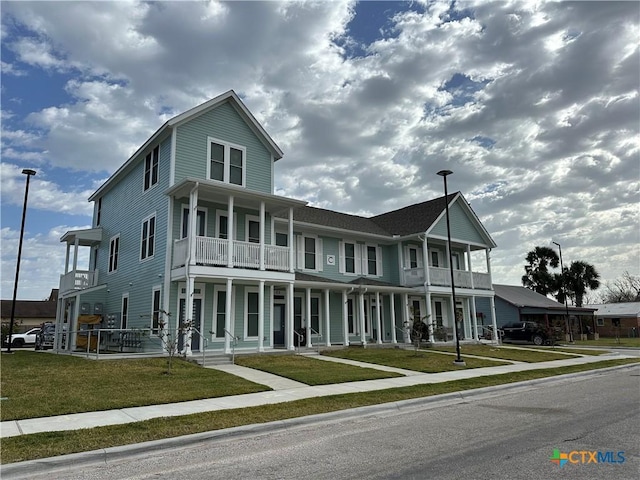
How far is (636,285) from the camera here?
89.8 m

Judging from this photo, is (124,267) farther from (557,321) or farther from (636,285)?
(636,285)

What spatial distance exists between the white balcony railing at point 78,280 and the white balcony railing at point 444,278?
16.7m

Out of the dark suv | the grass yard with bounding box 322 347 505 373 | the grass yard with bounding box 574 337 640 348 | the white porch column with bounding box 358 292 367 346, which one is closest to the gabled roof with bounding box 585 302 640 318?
the grass yard with bounding box 574 337 640 348

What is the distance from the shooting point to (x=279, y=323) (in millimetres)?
21688

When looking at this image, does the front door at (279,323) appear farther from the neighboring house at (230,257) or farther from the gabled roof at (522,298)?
the gabled roof at (522,298)

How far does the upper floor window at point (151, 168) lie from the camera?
65.9ft

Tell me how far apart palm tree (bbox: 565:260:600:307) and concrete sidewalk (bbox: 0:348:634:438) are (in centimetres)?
3919

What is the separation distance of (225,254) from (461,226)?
17.0m

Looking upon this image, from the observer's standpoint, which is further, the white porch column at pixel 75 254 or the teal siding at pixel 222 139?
the white porch column at pixel 75 254

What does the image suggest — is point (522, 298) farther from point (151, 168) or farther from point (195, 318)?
point (151, 168)

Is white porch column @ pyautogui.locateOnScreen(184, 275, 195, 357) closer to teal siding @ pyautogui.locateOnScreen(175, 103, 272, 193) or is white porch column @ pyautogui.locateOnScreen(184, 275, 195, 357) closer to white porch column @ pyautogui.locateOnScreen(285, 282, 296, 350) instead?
white porch column @ pyautogui.locateOnScreen(285, 282, 296, 350)

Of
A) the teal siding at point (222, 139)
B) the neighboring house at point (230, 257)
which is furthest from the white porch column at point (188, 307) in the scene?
the teal siding at point (222, 139)

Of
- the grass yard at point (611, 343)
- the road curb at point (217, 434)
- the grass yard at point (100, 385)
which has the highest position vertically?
the grass yard at point (100, 385)

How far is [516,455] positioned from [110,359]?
1293 centimetres
